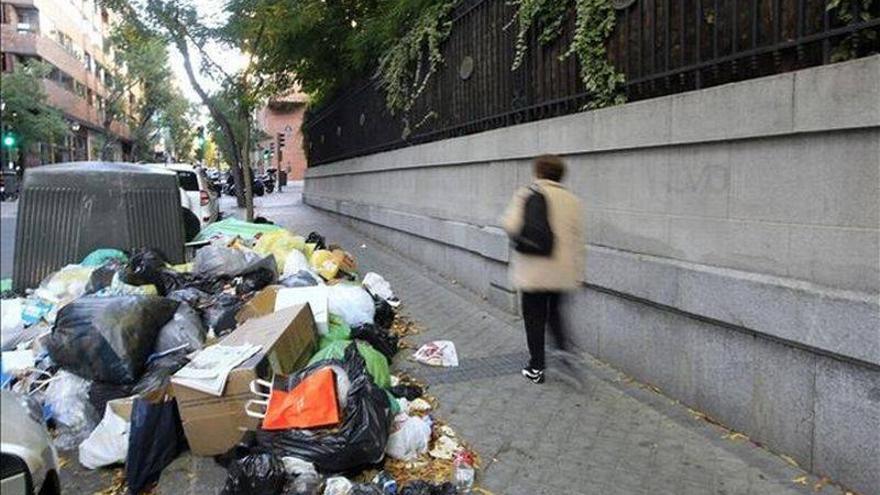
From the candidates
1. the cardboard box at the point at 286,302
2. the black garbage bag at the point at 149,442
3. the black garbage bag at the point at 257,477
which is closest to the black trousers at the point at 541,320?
the cardboard box at the point at 286,302

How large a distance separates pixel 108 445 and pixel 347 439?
5.11 ft

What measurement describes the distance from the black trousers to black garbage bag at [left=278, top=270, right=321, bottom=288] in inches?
93.8

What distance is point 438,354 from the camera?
6.29 m

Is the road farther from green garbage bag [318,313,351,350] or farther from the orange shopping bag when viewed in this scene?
green garbage bag [318,313,351,350]

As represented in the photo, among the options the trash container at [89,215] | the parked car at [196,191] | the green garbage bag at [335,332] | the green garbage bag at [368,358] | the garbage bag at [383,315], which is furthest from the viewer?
the parked car at [196,191]

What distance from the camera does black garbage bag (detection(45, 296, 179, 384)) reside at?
500 cm

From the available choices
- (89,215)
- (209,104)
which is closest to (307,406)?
(89,215)

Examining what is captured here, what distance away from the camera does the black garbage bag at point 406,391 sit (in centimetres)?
520

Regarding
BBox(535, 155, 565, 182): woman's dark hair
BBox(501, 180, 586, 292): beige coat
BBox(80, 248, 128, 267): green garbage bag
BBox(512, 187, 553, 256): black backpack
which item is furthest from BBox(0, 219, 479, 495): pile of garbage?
BBox(535, 155, 565, 182): woman's dark hair

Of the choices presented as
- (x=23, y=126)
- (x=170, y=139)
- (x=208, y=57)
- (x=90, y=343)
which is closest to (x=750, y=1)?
(x=23, y=126)

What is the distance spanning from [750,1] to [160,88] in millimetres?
52590

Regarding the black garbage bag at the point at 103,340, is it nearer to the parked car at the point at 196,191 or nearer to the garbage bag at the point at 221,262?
the garbage bag at the point at 221,262

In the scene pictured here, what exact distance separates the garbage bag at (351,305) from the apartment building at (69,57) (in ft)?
7.98

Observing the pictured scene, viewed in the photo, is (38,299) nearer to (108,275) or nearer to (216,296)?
(108,275)
